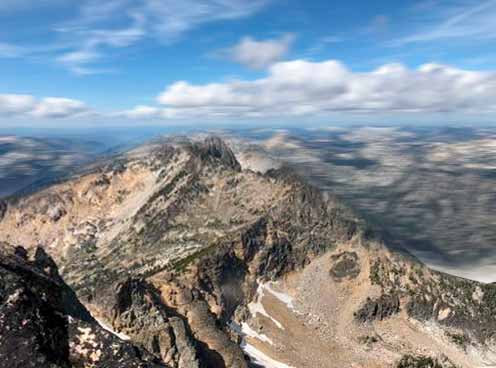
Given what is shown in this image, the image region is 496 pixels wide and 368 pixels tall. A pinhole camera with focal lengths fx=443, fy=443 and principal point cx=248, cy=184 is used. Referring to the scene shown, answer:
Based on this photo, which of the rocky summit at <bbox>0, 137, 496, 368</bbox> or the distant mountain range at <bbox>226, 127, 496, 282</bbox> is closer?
the distant mountain range at <bbox>226, 127, 496, 282</bbox>

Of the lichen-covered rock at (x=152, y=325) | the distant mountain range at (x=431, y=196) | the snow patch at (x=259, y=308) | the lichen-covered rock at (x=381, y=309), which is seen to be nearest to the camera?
the distant mountain range at (x=431, y=196)

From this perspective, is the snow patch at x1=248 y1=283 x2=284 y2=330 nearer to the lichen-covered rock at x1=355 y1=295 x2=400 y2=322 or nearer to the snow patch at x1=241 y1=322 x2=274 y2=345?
the snow patch at x1=241 y1=322 x2=274 y2=345

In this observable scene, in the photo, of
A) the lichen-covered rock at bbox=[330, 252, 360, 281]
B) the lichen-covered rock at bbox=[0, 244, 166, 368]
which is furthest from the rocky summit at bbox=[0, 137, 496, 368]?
the lichen-covered rock at bbox=[330, 252, 360, 281]

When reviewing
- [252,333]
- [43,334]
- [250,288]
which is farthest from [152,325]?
[43,334]

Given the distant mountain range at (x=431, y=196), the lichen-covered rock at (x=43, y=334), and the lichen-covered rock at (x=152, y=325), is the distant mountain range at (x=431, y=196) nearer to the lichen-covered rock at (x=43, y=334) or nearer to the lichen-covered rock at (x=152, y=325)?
the lichen-covered rock at (x=43, y=334)

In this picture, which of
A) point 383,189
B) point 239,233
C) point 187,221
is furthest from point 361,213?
point 187,221

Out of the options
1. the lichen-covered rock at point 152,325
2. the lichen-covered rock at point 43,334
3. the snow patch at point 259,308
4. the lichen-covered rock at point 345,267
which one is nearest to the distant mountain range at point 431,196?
the lichen-covered rock at point 43,334

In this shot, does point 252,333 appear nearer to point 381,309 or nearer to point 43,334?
point 381,309

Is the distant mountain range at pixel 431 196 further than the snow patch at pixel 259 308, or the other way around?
the snow patch at pixel 259 308
